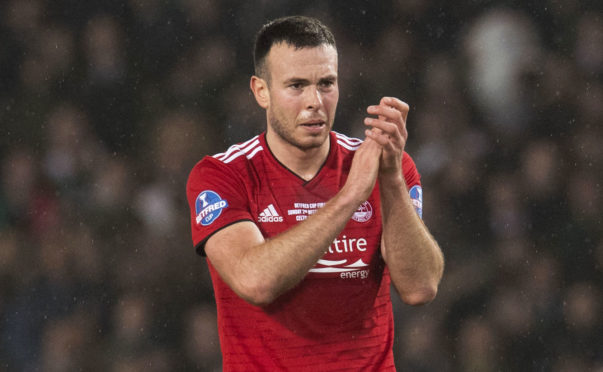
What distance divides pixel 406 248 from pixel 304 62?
1.75 feet

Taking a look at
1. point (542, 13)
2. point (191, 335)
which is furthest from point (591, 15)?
point (191, 335)

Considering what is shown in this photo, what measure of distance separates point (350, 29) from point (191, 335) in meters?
1.95

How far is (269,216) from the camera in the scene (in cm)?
191

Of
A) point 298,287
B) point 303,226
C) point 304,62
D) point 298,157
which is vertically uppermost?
point 304,62

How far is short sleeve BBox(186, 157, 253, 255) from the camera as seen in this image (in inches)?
72.3

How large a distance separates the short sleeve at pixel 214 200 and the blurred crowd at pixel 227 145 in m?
1.98

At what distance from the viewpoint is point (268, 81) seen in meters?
1.99

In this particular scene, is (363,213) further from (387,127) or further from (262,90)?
(262,90)

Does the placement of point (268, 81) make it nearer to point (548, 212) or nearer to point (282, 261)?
point (282, 261)

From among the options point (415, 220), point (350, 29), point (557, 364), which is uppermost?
point (350, 29)

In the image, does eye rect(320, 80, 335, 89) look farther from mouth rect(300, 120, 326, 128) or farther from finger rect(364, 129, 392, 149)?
finger rect(364, 129, 392, 149)

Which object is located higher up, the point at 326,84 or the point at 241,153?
the point at 326,84

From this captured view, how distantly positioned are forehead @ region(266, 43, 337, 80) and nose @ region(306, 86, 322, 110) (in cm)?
4

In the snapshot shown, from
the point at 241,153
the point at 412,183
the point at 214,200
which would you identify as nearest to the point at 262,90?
the point at 241,153
